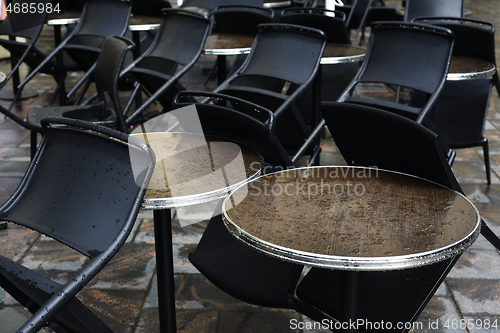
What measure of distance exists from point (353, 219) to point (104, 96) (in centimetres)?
214

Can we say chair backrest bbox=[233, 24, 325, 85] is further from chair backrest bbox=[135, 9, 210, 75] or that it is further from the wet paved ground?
the wet paved ground

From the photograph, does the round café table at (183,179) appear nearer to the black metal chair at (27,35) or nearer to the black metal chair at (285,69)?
the black metal chair at (285,69)

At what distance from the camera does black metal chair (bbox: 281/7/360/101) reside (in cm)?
397

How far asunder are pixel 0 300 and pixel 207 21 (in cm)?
205

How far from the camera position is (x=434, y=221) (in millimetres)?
1448

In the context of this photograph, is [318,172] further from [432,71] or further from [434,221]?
[432,71]

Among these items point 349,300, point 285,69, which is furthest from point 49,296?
point 285,69

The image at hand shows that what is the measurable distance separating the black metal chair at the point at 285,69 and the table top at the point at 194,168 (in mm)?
762

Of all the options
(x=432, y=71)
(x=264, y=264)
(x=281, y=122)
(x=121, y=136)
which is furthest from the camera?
(x=281, y=122)

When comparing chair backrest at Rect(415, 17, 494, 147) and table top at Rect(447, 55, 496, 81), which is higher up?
table top at Rect(447, 55, 496, 81)

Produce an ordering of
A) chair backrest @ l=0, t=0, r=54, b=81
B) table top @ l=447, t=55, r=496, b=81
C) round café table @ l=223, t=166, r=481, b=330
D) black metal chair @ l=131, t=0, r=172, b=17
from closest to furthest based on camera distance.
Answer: round café table @ l=223, t=166, r=481, b=330, table top @ l=447, t=55, r=496, b=81, chair backrest @ l=0, t=0, r=54, b=81, black metal chair @ l=131, t=0, r=172, b=17

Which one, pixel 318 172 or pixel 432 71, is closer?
pixel 318 172

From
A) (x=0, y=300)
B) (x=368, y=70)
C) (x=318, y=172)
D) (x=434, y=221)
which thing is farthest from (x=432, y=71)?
(x=0, y=300)

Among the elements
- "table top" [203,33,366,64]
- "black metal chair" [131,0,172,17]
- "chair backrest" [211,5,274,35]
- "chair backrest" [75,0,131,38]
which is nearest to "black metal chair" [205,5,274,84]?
"chair backrest" [211,5,274,35]
